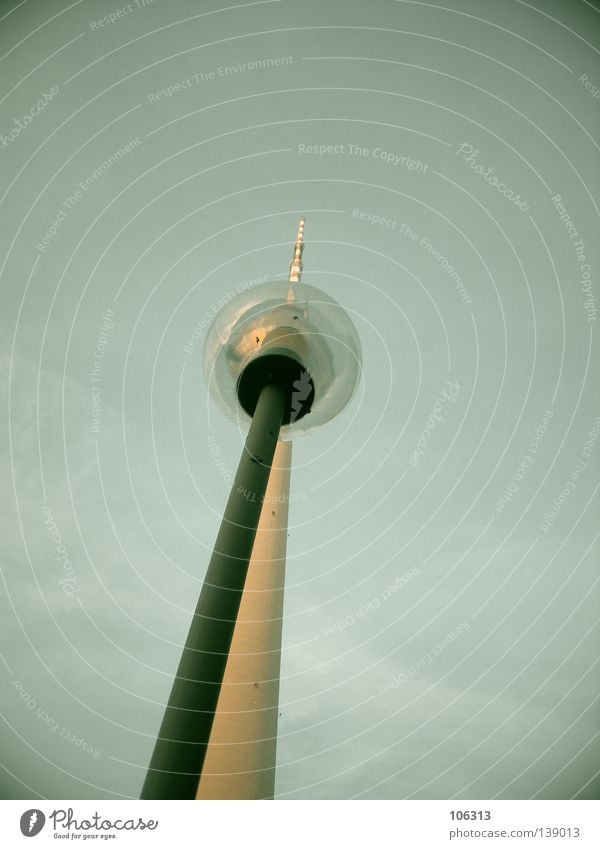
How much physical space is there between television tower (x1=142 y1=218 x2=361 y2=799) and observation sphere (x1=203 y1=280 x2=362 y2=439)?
0.03 meters

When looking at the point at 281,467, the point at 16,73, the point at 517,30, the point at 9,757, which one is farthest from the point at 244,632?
the point at 517,30

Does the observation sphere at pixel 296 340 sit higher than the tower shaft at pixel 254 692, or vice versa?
the observation sphere at pixel 296 340

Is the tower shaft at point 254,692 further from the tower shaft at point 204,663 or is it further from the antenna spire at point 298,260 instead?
the antenna spire at point 298,260

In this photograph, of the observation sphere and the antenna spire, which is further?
the antenna spire

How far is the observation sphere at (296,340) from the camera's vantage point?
14266 millimetres

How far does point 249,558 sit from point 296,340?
7.46 metres

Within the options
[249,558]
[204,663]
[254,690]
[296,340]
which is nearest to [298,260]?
[296,340]

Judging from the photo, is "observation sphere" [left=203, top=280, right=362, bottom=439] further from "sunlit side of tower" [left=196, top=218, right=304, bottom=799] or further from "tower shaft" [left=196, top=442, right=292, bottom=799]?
"tower shaft" [left=196, top=442, right=292, bottom=799]

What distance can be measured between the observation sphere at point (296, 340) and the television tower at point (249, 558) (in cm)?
3

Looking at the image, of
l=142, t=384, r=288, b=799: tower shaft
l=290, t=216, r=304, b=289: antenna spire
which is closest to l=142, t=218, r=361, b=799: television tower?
l=142, t=384, r=288, b=799: tower shaft

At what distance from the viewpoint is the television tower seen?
6.03 m

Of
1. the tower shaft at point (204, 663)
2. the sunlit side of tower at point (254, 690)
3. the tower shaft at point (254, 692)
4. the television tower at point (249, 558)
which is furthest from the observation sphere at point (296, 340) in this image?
the tower shaft at point (254, 692)

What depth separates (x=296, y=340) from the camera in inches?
537

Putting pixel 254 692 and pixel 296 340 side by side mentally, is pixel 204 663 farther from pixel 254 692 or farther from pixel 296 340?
pixel 254 692
